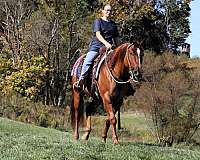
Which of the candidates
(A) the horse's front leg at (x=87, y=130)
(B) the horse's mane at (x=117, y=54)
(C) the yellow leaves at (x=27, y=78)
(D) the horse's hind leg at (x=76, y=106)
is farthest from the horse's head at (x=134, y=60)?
(C) the yellow leaves at (x=27, y=78)

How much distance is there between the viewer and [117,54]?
11297 millimetres

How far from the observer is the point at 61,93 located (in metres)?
47.4

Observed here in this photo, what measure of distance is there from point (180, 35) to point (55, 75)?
27027 millimetres

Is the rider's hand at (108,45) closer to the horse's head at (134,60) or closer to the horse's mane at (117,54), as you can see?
the horse's mane at (117,54)

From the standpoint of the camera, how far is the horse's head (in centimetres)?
1064

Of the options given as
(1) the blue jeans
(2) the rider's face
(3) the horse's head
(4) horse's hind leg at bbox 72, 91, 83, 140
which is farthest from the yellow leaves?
(3) the horse's head

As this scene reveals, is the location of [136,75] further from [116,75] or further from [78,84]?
[78,84]

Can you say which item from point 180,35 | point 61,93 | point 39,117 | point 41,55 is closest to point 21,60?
point 41,55

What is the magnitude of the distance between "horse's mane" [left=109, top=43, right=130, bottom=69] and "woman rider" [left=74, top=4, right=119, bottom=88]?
0.24 m

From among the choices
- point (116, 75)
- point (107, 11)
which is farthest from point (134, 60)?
point (107, 11)

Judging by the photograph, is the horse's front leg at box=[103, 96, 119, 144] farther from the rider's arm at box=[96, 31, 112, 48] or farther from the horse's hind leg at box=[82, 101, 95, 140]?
the horse's hind leg at box=[82, 101, 95, 140]

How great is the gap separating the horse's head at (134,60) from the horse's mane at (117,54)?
0.65ft

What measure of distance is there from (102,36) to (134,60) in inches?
55.6

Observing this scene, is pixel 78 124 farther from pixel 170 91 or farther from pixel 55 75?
pixel 55 75
